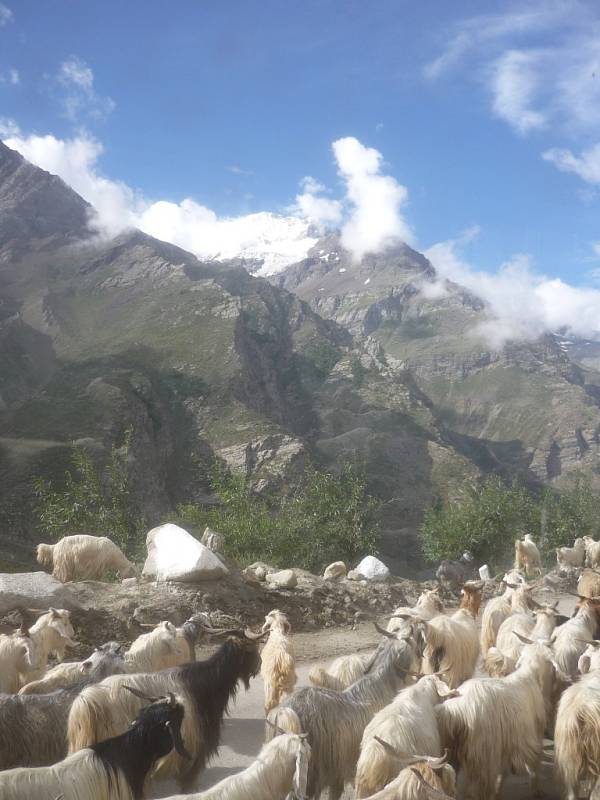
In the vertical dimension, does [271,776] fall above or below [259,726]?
above

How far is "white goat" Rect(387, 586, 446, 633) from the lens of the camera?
8.62m

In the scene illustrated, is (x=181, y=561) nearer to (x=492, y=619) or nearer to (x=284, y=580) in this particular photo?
(x=284, y=580)

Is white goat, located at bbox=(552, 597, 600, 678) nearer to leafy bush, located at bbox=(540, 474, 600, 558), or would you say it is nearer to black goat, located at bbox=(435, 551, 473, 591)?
black goat, located at bbox=(435, 551, 473, 591)

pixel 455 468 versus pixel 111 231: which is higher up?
pixel 111 231

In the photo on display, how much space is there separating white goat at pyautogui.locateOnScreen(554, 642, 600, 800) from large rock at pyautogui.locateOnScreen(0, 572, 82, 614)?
326 inches

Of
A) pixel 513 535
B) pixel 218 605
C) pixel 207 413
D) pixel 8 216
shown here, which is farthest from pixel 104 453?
pixel 8 216

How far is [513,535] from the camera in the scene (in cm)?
3102

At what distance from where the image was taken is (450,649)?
860cm

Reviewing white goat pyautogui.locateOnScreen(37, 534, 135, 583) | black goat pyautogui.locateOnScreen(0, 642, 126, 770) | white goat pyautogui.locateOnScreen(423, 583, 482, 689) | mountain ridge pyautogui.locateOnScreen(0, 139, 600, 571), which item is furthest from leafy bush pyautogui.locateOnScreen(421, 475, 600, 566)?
black goat pyautogui.locateOnScreen(0, 642, 126, 770)

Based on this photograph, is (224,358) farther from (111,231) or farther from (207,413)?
(111,231)

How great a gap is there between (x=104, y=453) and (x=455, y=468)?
58.0 metres

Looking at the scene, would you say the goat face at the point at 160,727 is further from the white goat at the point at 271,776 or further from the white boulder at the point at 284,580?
the white boulder at the point at 284,580

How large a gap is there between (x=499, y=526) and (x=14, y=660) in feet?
86.0

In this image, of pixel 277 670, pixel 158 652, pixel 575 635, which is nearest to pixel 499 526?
pixel 575 635
